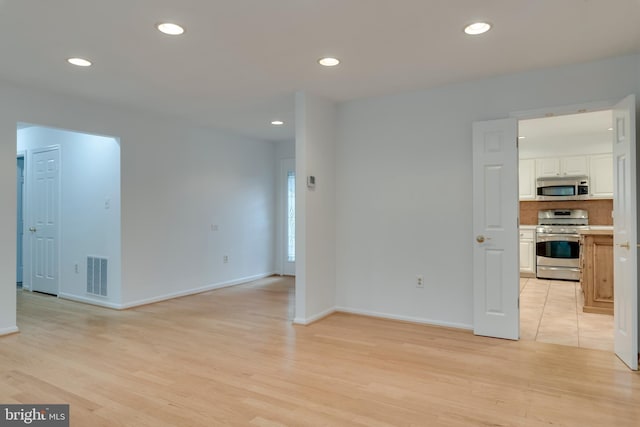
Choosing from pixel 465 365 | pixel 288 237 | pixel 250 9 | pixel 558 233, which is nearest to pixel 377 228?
pixel 465 365

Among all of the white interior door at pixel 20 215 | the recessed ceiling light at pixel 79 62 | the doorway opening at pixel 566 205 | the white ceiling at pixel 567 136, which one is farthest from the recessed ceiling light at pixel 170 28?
the white interior door at pixel 20 215

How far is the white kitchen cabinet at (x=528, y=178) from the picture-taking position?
7328 millimetres

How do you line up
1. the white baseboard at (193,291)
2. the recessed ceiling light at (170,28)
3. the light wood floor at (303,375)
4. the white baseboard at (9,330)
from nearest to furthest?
the light wood floor at (303,375)
the recessed ceiling light at (170,28)
the white baseboard at (9,330)
the white baseboard at (193,291)

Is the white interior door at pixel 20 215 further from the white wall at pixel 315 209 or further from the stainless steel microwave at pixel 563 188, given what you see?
the stainless steel microwave at pixel 563 188

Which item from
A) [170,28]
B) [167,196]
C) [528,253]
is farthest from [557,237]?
[170,28]

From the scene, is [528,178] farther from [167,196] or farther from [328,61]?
[167,196]

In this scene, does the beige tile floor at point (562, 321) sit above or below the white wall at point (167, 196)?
below

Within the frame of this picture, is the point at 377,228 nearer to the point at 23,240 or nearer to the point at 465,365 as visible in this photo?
the point at 465,365

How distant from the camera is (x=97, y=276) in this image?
512 centimetres

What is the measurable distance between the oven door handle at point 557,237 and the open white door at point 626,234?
404cm

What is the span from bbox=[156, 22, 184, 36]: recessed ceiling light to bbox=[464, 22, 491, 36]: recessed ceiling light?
1.96 metres

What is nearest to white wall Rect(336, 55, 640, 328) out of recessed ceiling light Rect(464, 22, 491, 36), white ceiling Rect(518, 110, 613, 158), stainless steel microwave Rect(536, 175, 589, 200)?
recessed ceiling light Rect(464, 22, 491, 36)

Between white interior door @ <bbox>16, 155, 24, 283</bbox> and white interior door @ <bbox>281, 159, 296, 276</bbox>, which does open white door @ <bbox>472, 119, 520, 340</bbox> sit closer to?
white interior door @ <bbox>281, 159, 296, 276</bbox>

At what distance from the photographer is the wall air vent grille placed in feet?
16.5
